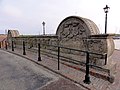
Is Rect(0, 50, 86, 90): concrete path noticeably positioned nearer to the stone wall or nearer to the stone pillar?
the stone pillar

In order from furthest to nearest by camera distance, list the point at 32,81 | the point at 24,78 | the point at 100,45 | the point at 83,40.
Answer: the point at 83,40 < the point at 100,45 < the point at 24,78 < the point at 32,81

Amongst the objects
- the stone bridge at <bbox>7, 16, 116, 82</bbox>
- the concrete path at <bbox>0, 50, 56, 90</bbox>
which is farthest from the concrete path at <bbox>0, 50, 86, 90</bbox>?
the stone bridge at <bbox>7, 16, 116, 82</bbox>

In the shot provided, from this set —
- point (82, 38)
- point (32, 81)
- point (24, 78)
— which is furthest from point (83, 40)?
point (24, 78)

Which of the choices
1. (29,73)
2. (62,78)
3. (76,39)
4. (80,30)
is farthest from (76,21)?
(29,73)

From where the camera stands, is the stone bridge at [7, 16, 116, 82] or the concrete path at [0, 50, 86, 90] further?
the stone bridge at [7, 16, 116, 82]

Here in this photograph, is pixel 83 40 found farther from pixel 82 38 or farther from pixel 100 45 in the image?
pixel 100 45

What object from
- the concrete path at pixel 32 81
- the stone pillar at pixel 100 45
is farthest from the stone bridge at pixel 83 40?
the concrete path at pixel 32 81

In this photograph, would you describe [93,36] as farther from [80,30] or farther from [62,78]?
[62,78]

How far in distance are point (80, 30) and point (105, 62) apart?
5.87 ft

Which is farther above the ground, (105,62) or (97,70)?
(105,62)

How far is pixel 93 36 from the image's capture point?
5.12 metres

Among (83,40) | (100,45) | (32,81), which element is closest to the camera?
(32,81)


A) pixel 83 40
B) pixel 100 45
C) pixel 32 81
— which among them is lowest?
pixel 32 81

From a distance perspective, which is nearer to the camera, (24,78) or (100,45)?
(24,78)
